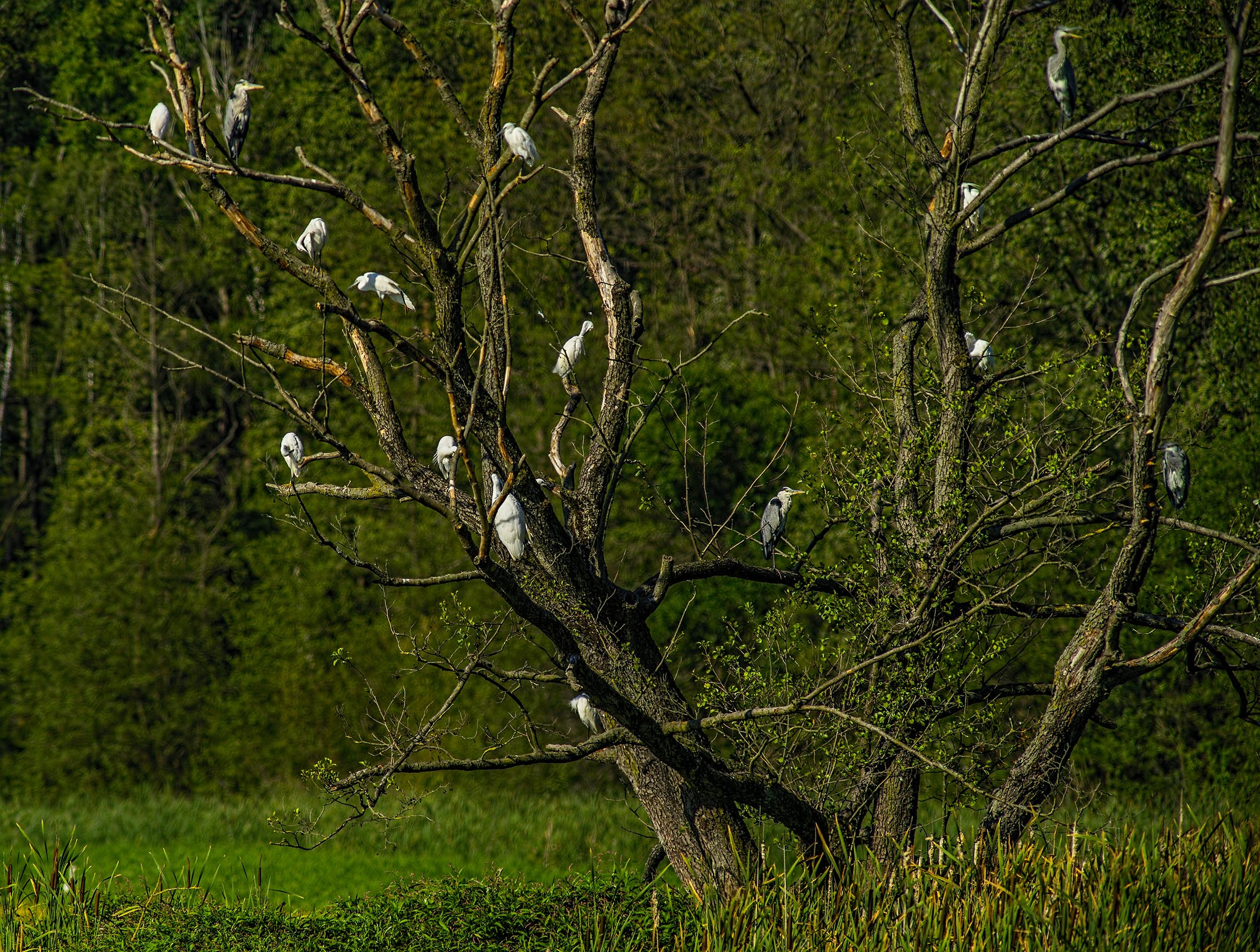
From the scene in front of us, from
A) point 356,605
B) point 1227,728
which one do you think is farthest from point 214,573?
point 1227,728

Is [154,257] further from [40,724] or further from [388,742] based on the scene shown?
[388,742]

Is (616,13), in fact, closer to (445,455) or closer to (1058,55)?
(445,455)

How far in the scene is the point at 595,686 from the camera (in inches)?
149

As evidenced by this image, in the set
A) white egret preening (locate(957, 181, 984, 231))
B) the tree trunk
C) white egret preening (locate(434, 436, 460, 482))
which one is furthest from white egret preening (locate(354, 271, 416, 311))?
the tree trunk

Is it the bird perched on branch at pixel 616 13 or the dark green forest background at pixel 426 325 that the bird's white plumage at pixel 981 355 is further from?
the bird perched on branch at pixel 616 13

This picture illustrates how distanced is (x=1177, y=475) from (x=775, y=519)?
180 cm

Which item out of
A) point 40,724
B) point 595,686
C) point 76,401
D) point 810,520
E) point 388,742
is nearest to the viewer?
point 595,686

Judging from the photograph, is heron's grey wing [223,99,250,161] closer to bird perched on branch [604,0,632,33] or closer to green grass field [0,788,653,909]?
bird perched on branch [604,0,632,33]

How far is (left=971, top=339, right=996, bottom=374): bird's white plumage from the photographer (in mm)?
5766

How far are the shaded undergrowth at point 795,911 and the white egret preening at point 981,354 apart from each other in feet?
7.16

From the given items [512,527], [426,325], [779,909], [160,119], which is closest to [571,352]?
[512,527]

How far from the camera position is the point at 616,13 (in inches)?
181

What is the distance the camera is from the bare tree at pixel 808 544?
410 centimetres

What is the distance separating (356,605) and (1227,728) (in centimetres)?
917
